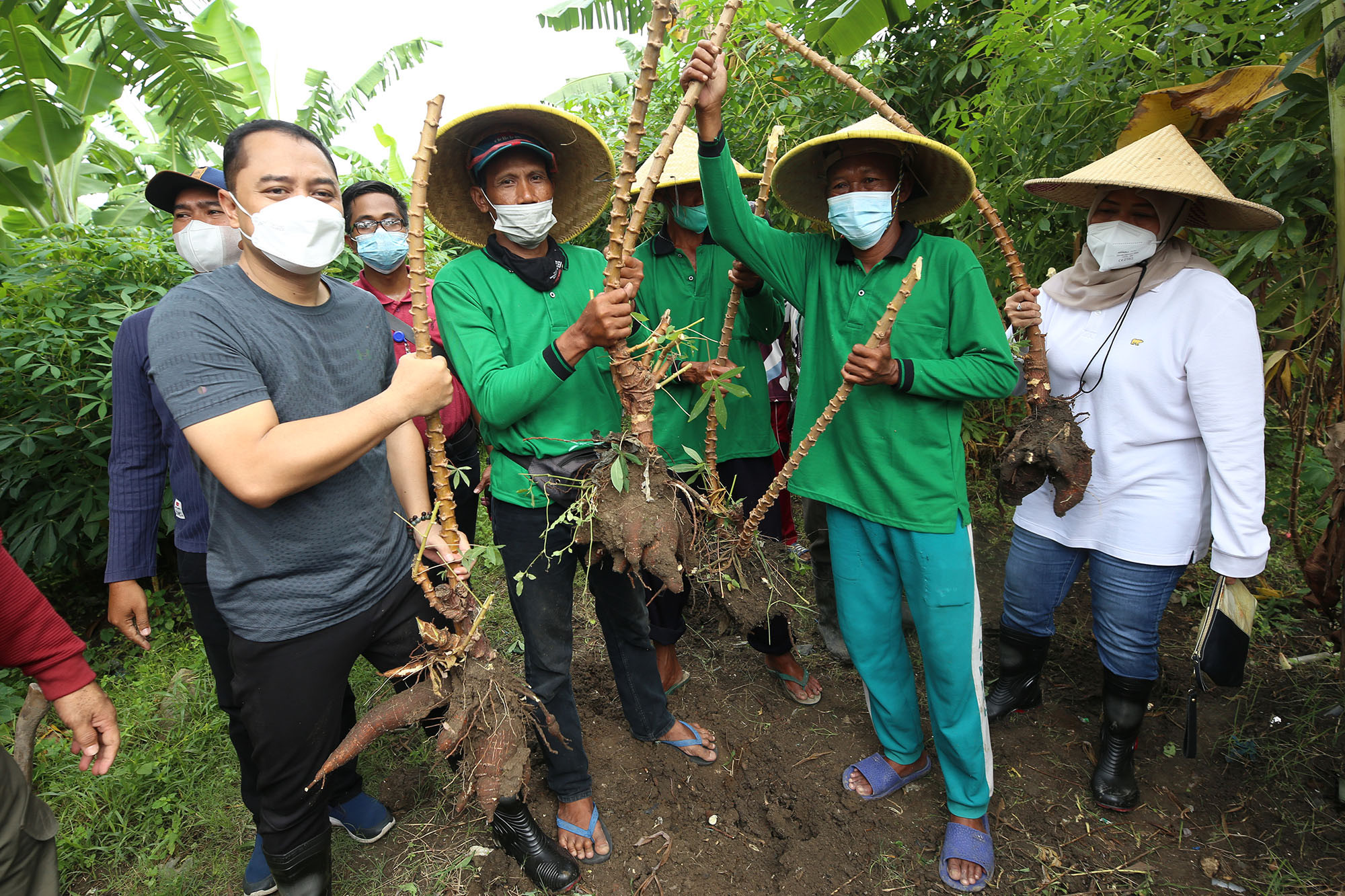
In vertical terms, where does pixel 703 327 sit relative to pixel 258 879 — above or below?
above

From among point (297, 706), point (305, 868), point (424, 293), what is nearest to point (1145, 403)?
point (424, 293)

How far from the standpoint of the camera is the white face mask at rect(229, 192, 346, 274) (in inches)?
64.0

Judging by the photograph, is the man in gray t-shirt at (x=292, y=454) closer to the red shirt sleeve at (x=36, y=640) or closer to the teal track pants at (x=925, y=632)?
the red shirt sleeve at (x=36, y=640)

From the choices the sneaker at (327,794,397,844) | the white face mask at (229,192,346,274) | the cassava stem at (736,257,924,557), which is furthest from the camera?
the sneaker at (327,794,397,844)

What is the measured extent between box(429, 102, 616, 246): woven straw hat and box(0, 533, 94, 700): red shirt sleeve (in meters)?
1.49

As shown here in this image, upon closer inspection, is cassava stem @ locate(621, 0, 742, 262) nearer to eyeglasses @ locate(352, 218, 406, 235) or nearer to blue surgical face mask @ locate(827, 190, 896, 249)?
blue surgical face mask @ locate(827, 190, 896, 249)

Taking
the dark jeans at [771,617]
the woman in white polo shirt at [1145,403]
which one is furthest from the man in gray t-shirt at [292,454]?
the woman in white polo shirt at [1145,403]

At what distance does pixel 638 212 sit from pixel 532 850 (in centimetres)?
209

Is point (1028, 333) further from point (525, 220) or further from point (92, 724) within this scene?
point (92, 724)

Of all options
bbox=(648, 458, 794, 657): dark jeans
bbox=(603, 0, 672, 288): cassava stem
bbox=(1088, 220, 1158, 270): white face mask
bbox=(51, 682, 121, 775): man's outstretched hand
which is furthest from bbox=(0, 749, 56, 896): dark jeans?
bbox=(1088, 220, 1158, 270): white face mask

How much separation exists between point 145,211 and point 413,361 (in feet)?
23.7

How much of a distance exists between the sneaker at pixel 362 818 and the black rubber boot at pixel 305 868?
66 centimetres

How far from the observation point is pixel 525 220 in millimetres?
2059

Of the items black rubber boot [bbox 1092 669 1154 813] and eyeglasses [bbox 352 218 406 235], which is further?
eyeglasses [bbox 352 218 406 235]
